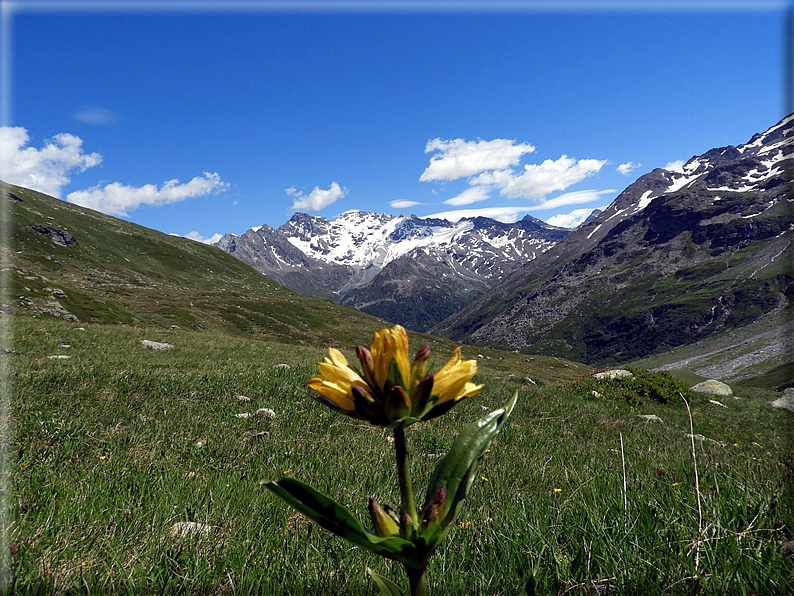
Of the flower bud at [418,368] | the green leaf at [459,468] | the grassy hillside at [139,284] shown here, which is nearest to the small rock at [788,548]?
the green leaf at [459,468]

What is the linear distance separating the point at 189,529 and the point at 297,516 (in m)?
0.94

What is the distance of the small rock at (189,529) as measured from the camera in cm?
302

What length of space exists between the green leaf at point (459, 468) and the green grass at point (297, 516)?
1.40 m

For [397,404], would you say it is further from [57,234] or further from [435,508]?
[57,234]

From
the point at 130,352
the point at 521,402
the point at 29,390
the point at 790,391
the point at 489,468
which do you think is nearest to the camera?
the point at 489,468

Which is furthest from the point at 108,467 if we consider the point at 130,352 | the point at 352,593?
the point at 130,352

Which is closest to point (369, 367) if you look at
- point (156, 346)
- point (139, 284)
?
point (156, 346)

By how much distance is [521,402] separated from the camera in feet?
38.7

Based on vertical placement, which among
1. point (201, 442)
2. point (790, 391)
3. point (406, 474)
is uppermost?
point (406, 474)

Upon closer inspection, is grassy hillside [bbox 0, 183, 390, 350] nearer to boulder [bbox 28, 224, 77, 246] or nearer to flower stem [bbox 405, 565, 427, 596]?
boulder [bbox 28, 224, 77, 246]

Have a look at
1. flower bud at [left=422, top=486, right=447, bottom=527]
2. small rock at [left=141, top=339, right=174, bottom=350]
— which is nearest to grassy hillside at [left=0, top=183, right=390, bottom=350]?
small rock at [left=141, top=339, right=174, bottom=350]

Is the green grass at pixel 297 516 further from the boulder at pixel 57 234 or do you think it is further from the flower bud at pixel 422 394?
the boulder at pixel 57 234

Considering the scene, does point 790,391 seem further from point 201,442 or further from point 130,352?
point 130,352

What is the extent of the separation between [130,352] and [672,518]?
1704 centimetres
